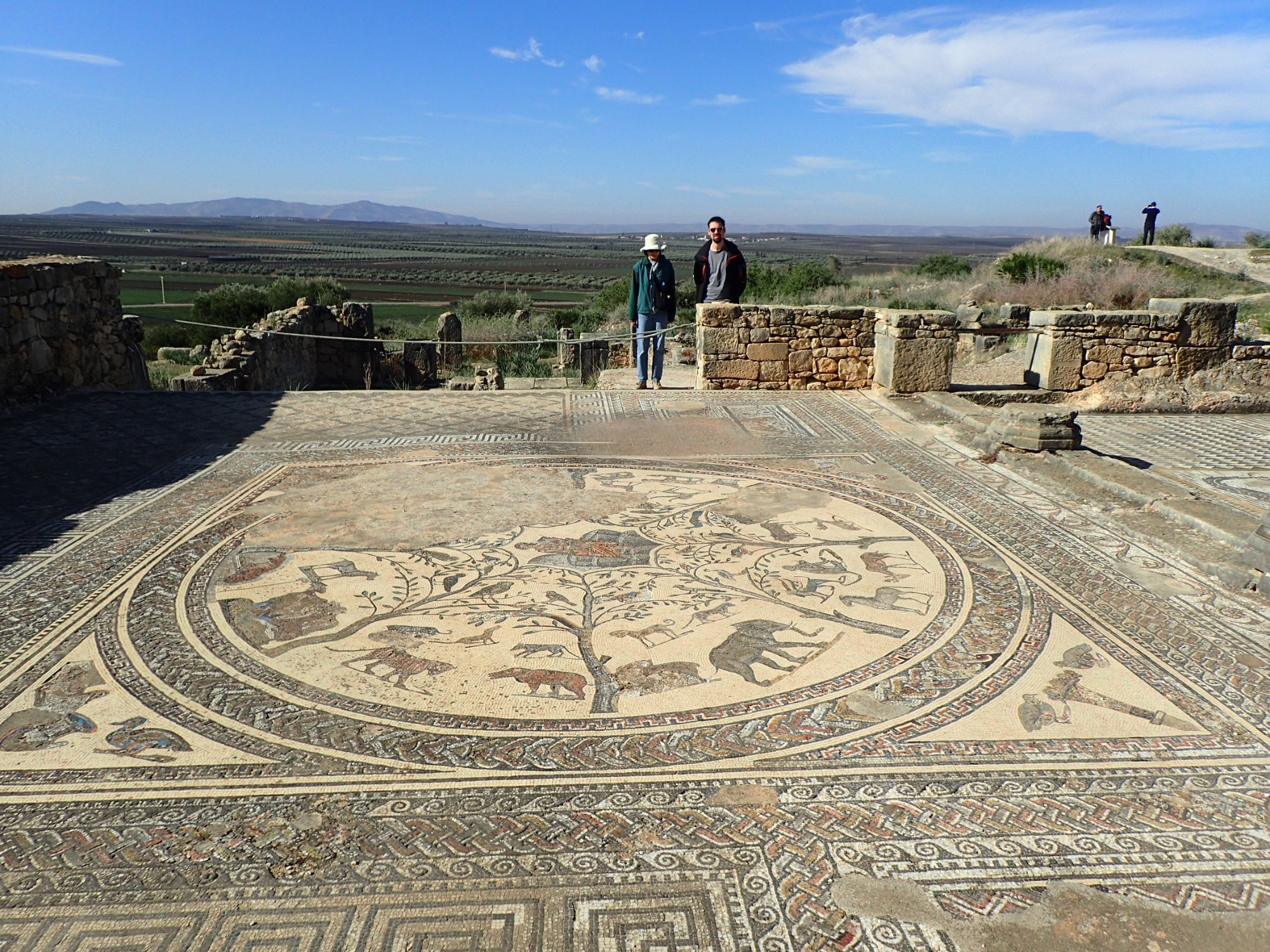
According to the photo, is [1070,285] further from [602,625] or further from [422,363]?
[602,625]

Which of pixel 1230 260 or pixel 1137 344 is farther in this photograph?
pixel 1230 260

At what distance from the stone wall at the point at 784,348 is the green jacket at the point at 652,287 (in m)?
0.37

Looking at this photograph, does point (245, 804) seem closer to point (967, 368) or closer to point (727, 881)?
point (727, 881)

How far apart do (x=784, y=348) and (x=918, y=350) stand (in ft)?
4.49

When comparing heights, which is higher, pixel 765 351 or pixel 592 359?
pixel 765 351

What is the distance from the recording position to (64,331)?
8.55m

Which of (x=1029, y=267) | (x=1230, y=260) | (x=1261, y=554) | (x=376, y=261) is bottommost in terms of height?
(x=1261, y=554)

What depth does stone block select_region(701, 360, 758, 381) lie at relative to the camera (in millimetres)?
9047

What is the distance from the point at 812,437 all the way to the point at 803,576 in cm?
304

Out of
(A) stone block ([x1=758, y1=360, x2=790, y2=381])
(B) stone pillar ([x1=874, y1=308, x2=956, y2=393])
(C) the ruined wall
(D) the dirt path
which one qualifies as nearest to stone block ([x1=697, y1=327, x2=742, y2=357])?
(C) the ruined wall

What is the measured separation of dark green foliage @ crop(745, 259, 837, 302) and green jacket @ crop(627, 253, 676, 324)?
1370 centimetres

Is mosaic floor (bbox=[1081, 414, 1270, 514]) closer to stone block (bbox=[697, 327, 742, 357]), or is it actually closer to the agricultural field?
stone block (bbox=[697, 327, 742, 357])

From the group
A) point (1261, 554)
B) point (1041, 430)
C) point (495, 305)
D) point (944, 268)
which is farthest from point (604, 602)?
point (495, 305)

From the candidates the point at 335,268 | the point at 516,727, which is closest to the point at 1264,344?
the point at 516,727
